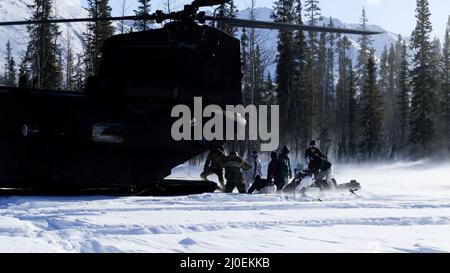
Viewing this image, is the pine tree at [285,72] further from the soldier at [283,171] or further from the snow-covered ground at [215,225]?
the snow-covered ground at [215,225]

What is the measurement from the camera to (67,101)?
1004 cm

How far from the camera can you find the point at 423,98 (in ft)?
150

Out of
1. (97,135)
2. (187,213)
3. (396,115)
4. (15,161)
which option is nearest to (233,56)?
(97,135)

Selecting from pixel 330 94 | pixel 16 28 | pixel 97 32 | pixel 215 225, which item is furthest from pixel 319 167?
pixel 16 28

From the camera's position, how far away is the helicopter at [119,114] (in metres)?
9.67

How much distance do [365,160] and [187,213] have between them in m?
36.7

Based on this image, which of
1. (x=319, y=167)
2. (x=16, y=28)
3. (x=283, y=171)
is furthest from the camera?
(x=16, y=28)

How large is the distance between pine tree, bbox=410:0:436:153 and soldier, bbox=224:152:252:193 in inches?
1376

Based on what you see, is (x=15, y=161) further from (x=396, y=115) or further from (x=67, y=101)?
(x=396, y=115)

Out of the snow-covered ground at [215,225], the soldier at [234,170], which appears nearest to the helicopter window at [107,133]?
the snow-covered ground at [215,225]

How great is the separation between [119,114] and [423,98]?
41.1 metres

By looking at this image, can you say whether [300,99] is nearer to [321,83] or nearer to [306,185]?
[321,83]
